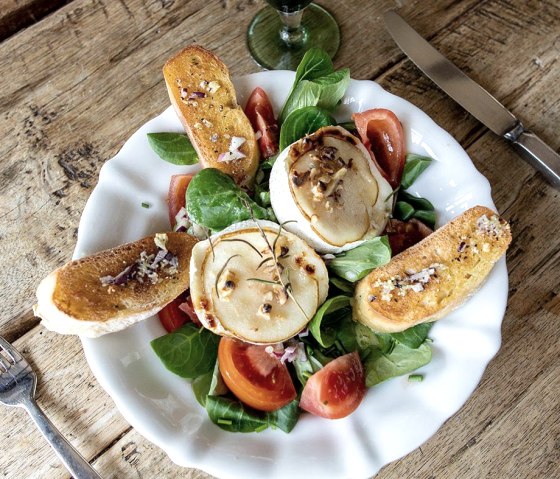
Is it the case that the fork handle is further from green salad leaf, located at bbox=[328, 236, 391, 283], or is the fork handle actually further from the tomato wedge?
green salad leaf, located at bbox=[328, 236, 391, 283]

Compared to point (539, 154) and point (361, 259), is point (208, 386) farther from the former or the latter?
point (539, 154)

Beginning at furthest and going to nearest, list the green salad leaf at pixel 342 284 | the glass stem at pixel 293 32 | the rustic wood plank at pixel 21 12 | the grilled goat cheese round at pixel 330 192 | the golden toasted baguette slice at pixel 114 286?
the rustic wood plank at pixel 21 12 < the glass stem at pixel 293 32 < the green salad leaf at pixel 342 284 < the grilled goat cheese round at pixel 330 192 < the golden toasted baguette slice at pixel 114 286

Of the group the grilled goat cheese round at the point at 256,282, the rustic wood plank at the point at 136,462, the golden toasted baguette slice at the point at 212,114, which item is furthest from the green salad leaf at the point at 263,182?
the rustic wood plank at the point at 136,462

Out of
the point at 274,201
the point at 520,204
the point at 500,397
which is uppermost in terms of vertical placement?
the point at 274,201

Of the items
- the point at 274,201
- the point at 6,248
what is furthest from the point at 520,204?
the point at 6,248

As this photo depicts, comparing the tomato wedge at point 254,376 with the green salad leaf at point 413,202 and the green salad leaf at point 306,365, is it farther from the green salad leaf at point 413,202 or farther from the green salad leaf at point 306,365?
the green salad leaf at point 413,202

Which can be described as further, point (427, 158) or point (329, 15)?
point (329, 15)

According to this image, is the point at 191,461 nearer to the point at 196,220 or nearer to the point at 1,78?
the point at 196,220
